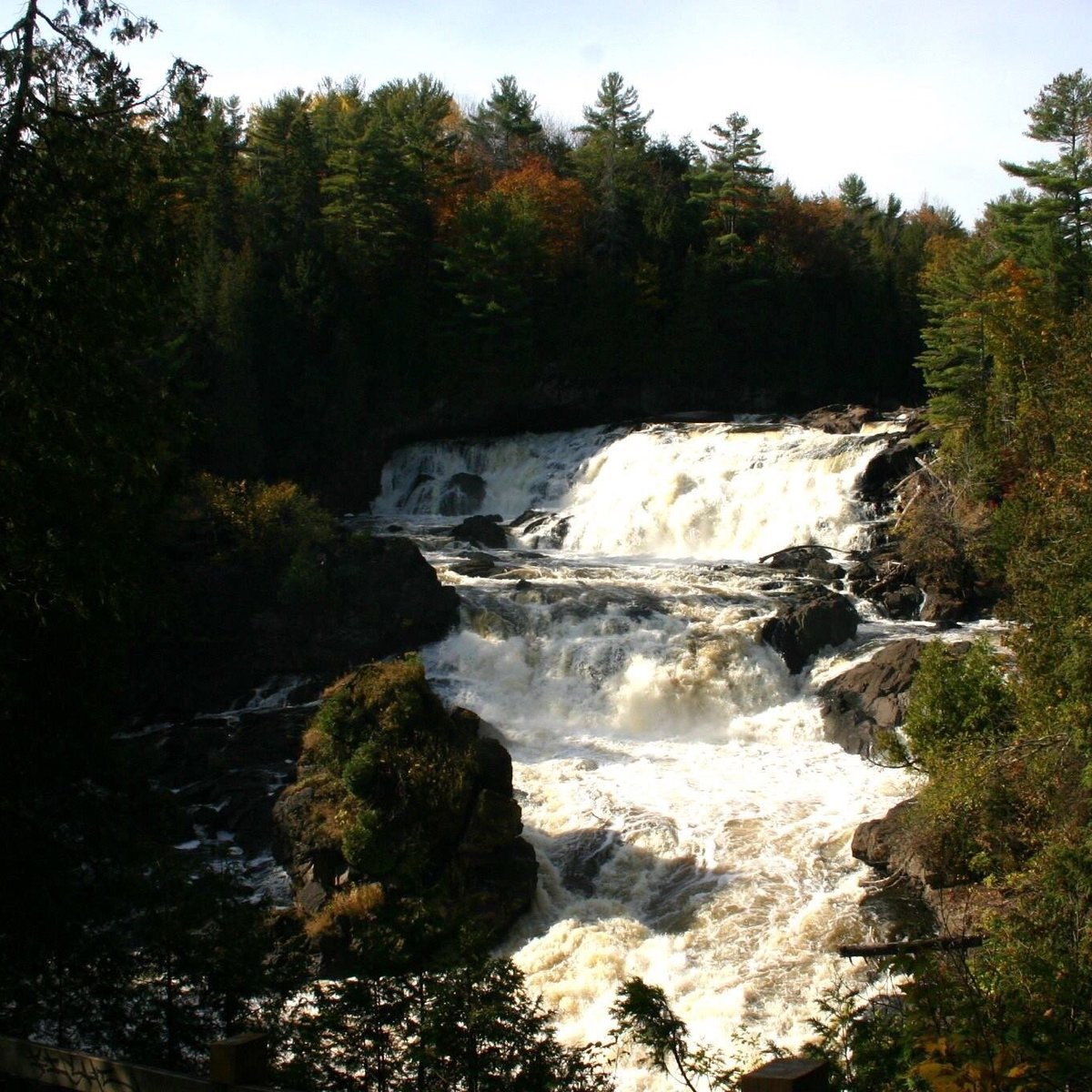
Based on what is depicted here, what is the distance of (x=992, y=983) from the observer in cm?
868

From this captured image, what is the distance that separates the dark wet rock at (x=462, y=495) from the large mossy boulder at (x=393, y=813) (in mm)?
20741

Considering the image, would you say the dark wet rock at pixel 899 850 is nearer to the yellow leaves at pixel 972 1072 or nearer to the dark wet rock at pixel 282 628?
the yellow leaves at pixel 972 1072

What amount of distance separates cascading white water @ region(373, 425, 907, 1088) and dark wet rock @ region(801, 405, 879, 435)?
3.08 ft

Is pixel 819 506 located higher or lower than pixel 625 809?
higher

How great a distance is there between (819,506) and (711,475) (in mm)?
3365

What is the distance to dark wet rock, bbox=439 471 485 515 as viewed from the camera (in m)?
36.3

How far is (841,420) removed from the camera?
33.0 metres

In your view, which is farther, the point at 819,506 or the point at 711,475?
the point at 711,475

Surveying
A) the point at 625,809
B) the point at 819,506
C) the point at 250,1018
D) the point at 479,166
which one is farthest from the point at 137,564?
the point at 479,166

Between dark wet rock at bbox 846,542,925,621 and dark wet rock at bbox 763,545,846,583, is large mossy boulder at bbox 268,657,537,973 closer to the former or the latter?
dark wet rock at bbox 846,542,925,621

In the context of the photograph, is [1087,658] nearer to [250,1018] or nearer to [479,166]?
[250,1018]

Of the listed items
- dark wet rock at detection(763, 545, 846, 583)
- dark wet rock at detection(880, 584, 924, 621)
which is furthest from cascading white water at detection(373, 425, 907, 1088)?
dark wet rock at detection(880, 584, 924, 621)

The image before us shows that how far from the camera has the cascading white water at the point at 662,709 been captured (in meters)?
12.6

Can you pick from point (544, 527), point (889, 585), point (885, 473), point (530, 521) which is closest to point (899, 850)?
point (889, 585)
